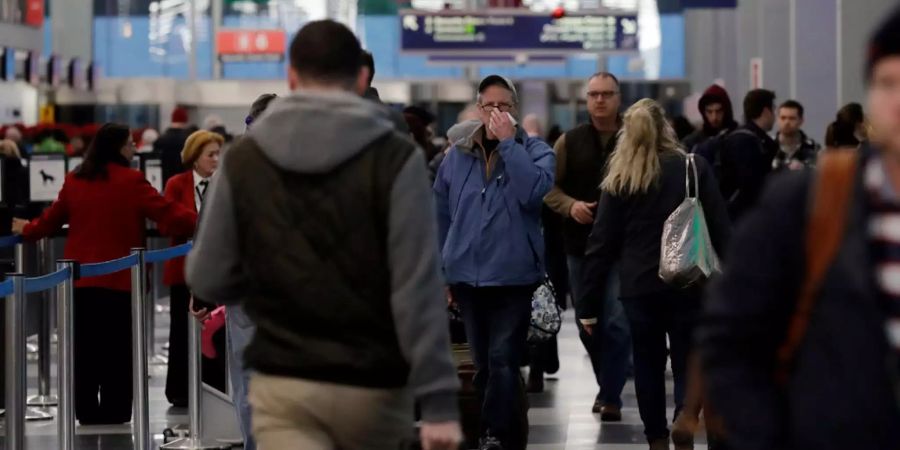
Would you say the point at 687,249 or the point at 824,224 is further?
the point at 687,249

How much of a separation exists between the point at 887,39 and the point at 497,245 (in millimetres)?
5113

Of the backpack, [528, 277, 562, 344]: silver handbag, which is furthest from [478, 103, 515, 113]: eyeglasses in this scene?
the backpack

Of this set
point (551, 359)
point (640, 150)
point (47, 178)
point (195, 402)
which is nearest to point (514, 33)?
point (47, 178)

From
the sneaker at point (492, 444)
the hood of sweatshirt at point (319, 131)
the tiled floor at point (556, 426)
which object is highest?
the hood of sweatshirt at point (319, 131)

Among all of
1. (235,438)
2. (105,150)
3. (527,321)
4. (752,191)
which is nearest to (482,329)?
(527,321)

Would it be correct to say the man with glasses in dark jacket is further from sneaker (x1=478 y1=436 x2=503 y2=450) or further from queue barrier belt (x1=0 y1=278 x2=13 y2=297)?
queue barrier belt (x1=0 y1=278 x2=13 y2=297)

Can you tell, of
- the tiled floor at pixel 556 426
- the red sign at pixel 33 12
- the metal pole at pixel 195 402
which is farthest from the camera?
the red sign at pixel 33 12

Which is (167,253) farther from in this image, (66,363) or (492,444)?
(492,444)

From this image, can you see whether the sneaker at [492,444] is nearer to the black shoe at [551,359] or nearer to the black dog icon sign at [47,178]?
the black shoe at [551,359]

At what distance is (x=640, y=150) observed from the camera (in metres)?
8.02

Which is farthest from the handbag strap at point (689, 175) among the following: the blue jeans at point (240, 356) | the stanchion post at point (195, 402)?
the stanchion post at point (195, 402)

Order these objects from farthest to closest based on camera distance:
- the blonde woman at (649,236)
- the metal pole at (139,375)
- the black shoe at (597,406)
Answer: the black shoe at (597,406) < the metal pole at (139,375) < the blonde woman at (649,236)

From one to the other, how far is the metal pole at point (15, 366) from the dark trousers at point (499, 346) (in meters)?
1.84

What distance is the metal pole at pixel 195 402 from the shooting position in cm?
894
